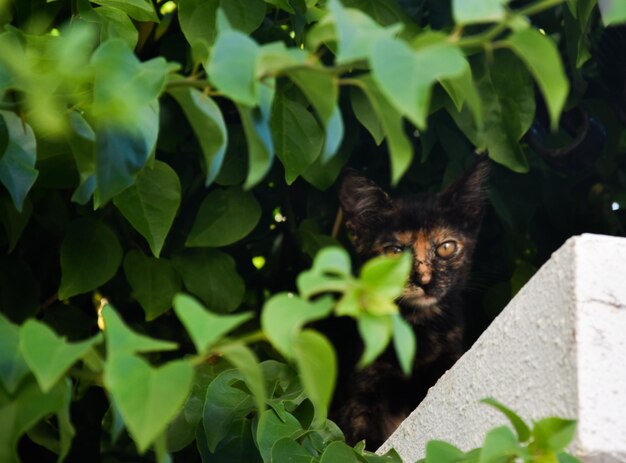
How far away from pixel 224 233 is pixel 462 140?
75 cm

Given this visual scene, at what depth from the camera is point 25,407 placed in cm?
75

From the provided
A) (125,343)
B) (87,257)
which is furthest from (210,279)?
(125,343)

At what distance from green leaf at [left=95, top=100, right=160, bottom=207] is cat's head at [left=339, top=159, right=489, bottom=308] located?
1899 mm

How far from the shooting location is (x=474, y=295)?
3033mm

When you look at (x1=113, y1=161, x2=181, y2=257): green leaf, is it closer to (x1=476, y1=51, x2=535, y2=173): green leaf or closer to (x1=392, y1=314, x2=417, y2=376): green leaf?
(x1=476, y1=51, x2=535, y2=173): green leaf

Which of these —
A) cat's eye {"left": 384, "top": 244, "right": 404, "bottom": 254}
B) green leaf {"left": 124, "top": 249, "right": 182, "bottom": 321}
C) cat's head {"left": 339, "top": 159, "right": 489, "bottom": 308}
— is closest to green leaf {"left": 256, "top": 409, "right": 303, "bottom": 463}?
green leaf {"left": 124, "top": 249, "right": 182, "bottom": 321}

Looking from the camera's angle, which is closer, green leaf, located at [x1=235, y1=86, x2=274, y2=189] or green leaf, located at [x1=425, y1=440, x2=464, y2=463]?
Answer: green leaf, located at [x1=235, y1=86, x2=274, y2=189]

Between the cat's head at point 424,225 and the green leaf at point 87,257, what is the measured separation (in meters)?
0.90

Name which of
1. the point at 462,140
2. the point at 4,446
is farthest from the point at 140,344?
the point at 462,140

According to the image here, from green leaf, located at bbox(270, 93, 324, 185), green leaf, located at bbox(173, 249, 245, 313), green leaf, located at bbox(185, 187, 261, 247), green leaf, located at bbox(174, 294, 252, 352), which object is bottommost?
green leaf, located at bbox(173, 249, 245, 313)

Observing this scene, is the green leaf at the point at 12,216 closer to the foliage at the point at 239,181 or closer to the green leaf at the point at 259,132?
the foliage at the point at 239,181

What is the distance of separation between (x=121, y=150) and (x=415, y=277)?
1.97 m

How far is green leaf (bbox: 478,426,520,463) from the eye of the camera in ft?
2.54

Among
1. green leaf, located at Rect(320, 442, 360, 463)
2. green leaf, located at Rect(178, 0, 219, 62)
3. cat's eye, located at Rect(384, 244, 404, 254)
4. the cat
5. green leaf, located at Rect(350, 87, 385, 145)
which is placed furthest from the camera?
cat's eye, located at Rect(384, 244, 404, 254)
